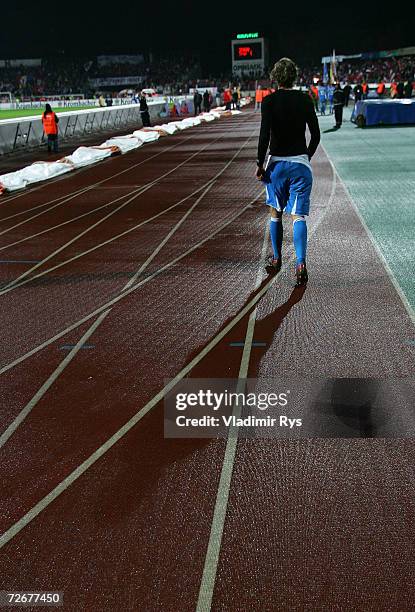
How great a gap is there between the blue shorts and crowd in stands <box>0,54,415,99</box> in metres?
74.5

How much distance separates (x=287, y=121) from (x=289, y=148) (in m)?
0.25

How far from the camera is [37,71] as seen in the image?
297 feet

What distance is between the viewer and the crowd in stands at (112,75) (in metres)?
81.9

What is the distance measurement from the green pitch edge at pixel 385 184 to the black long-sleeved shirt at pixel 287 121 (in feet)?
5.38

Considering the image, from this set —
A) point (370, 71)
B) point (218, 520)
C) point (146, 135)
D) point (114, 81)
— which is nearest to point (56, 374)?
point (218, 520)

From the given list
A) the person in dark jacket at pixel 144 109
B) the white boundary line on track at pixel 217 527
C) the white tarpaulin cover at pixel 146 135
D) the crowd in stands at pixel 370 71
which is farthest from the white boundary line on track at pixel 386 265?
the crowd in stands at pixel 370 71

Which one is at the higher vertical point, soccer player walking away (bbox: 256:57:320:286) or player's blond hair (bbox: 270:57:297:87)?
player's blond hair (bbox: 270:57:297:87)

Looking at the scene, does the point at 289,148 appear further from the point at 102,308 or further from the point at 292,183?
the point at 102,308

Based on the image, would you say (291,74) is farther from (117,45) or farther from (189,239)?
(117,45)

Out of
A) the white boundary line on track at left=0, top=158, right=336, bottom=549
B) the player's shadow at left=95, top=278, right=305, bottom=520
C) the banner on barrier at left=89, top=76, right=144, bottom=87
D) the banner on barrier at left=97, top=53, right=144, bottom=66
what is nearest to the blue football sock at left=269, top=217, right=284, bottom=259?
the white boundary line on track at left=0, top=158, right=336, bottom=549

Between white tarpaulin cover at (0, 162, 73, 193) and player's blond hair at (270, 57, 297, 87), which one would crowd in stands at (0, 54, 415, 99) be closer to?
white tarpaulin cover at (0, 162, 73, 193)

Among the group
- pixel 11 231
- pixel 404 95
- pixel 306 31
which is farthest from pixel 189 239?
pixel 306 31

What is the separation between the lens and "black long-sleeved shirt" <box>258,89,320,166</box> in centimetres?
676

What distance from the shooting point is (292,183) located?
22.9ft
